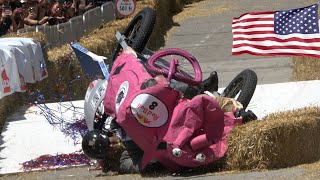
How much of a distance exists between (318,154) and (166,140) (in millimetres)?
1799

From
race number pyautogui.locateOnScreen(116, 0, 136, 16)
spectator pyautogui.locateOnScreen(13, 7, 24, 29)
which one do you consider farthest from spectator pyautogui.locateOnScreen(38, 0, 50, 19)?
race number pyautogui.locateOnScreen(116, 0, 136, 16)

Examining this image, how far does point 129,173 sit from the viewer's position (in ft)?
32.8

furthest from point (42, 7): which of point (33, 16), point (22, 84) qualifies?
point (22, 84)

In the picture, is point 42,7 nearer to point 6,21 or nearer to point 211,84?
point 6,21

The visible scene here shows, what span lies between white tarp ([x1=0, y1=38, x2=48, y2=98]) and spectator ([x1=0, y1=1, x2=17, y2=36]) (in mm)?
2405

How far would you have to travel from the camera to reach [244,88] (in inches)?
415

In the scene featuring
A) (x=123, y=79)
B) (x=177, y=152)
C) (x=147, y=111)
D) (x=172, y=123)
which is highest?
(x=123, y=79)

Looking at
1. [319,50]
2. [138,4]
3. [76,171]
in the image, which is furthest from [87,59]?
[138,4]

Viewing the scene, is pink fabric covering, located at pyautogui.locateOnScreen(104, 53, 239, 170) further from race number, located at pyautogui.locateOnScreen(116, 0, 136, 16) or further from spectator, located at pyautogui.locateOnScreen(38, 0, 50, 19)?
race number, located at pyautogui.locateOnScreen(116, 0, 136, 16)

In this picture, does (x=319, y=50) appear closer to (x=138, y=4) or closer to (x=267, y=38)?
(x=267, y=38)

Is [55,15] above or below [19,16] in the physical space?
below

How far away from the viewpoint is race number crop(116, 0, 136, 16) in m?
27.6

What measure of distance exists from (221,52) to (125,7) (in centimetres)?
421

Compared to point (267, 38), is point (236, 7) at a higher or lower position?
lower
